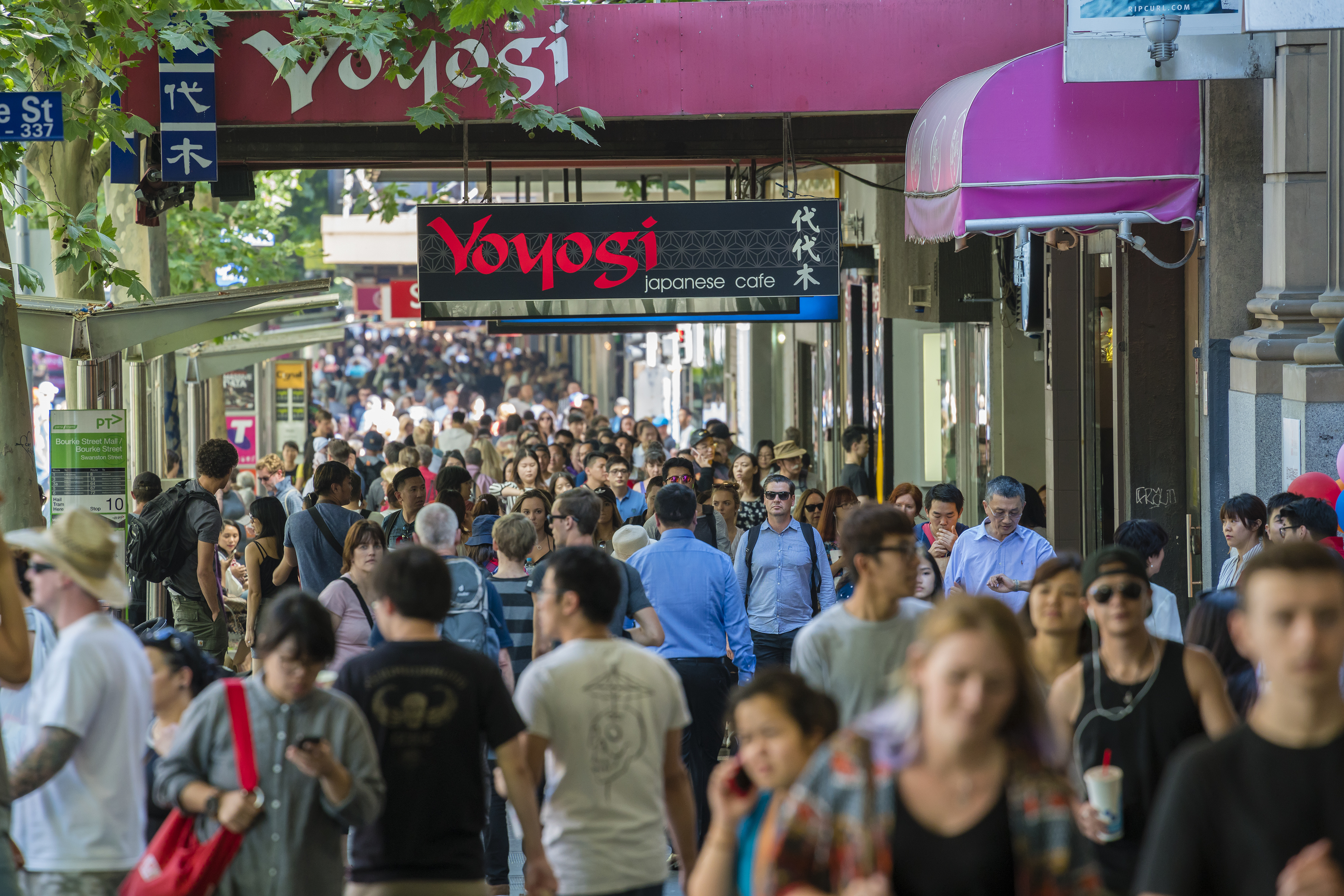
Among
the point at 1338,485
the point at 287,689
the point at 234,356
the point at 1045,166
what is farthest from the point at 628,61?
the point at 234,356

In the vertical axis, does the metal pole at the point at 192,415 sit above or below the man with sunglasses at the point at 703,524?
above

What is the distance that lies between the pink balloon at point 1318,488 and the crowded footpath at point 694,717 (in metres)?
0.40

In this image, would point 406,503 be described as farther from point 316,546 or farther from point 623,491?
point 623,491

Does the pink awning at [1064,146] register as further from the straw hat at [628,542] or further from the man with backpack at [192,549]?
the man with backpack at [192,549]

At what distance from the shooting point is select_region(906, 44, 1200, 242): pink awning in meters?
9.62

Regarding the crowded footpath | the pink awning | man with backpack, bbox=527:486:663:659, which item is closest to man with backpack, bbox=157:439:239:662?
the crowded footpath

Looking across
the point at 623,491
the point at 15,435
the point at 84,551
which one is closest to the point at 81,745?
the point at 84,551

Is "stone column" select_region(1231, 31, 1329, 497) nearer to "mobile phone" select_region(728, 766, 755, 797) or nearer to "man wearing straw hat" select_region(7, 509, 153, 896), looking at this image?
"mobile phone" select_region(728, 766, 755, 797)

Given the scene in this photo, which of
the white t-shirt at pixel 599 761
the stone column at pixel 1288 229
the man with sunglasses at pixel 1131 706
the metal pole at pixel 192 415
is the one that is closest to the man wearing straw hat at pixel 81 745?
the white t-shirt at pixel 599 761

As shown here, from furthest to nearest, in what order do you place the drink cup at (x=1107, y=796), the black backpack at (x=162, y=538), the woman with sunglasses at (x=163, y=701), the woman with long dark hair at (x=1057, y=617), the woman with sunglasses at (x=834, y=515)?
1. the woman with sunglasses at (x=834, y=515)
2. the black backpack at (x=162, y=538)
3. the woman with long dark hair at (x=1057, y=617)
4. the woman with sunglasses at (x=163, y=701)
5. the drink cup at (x=1107, y=796)

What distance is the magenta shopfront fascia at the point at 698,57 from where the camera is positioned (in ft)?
35.1

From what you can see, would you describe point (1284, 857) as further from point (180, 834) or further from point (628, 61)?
point (628, 61)

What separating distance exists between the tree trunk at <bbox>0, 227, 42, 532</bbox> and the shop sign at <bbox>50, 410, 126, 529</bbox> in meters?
0.19

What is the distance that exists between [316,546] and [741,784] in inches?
249
